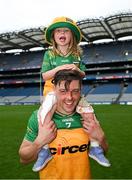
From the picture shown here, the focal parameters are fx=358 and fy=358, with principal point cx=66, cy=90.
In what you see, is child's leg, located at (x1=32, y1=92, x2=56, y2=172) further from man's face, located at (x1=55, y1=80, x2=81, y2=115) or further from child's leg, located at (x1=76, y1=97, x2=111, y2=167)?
child's leg, located at (x1=76, y1=97, x2=111, y2=167)

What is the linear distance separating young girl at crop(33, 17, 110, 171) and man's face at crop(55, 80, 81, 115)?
0.07m

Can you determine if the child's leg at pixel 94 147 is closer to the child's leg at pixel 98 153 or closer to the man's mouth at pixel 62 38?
the child's leg at pixel 98 153

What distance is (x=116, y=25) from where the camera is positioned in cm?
4741

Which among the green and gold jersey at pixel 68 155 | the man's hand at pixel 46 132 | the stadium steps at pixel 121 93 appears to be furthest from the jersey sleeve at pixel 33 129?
the stadium steps at pixel 121 93

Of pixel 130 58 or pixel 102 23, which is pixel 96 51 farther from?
pixel 102 23

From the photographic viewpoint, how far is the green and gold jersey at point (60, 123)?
126 inches

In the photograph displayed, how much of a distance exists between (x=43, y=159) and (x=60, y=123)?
36 cm

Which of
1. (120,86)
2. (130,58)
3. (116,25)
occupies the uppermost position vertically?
(116,25)

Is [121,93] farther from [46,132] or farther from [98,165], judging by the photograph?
[46,132]

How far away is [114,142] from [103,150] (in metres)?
10.8

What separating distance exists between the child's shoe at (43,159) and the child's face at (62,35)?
132 centimetres

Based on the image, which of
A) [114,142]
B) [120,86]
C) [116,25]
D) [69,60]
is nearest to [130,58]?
[120,86]

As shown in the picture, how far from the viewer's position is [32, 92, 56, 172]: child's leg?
3084 millimetres

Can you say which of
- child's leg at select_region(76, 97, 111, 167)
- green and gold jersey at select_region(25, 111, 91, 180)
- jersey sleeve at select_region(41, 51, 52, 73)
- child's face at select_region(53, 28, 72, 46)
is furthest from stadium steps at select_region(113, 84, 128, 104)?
green and gold jersey at select_region(25, 111, 91, 180)
